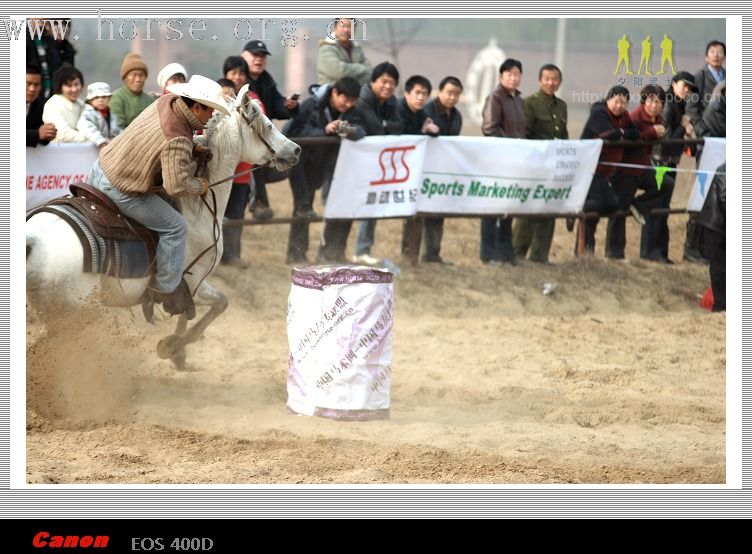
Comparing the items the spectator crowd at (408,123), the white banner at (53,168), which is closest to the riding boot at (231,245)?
the spectator crowd at (408,123)

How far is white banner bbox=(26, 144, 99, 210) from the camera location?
9797 millimetres

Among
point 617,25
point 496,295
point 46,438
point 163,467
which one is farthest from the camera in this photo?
point 617,25

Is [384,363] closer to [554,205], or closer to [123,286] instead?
[123,286]

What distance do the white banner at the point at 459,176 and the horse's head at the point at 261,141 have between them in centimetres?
316

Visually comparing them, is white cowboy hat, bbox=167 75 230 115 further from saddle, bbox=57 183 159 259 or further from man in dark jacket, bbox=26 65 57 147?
man in dark jacket, bbox=26 65 57 147

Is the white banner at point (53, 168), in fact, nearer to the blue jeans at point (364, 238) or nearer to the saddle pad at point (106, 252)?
the saddle pad at point (106, 252)

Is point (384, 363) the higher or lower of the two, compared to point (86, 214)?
lower

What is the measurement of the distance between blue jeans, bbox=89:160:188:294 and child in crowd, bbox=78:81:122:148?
2.61 meters

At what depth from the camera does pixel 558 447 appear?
739 centimetres

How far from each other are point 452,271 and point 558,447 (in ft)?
16.3

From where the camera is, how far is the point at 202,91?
732 centimetres

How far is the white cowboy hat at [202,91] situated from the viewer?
A: 730 centimetres

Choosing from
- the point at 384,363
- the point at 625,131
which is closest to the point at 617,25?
the point at 625,131

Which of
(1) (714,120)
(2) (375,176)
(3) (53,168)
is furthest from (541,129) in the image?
(3) (53,168)
